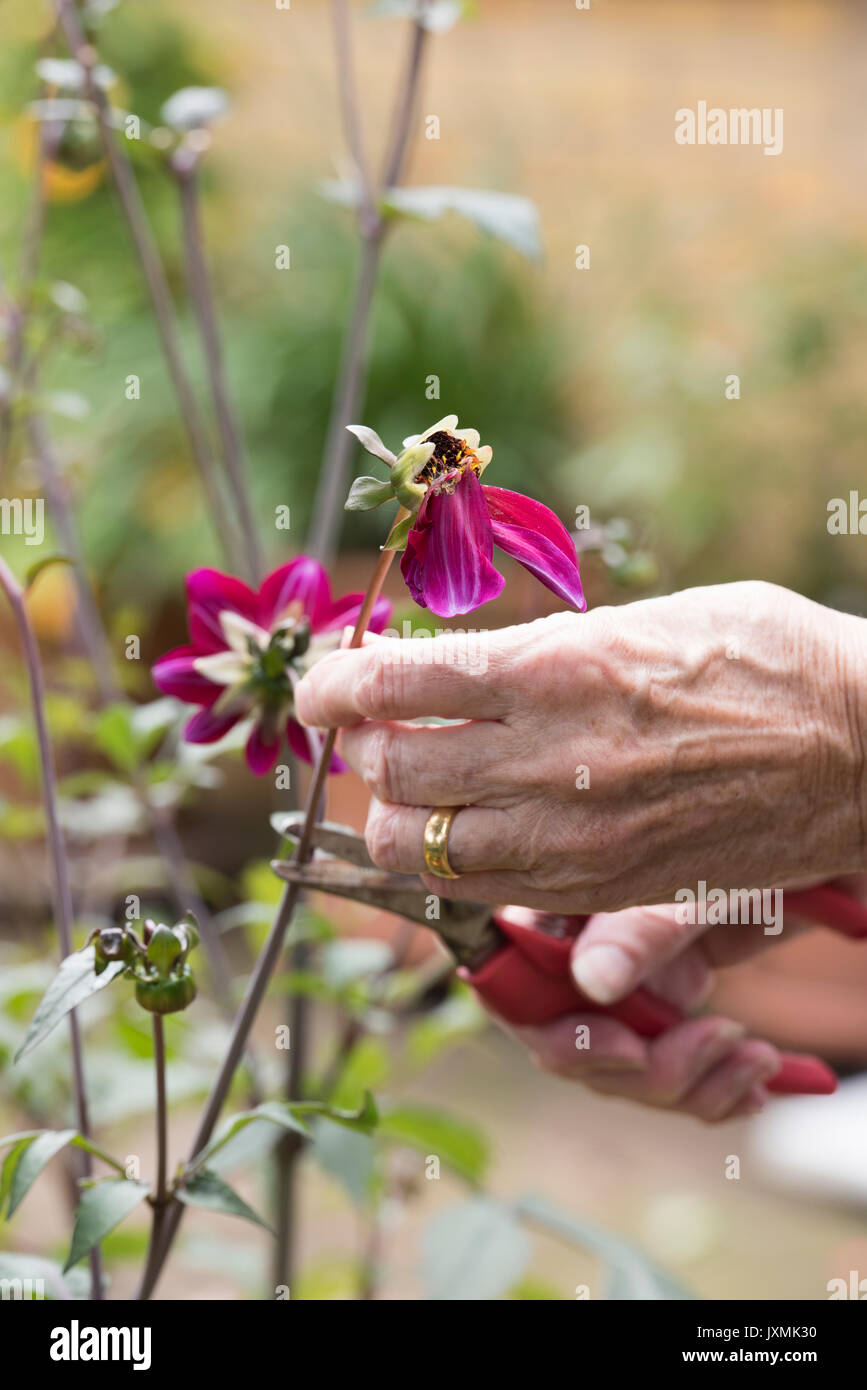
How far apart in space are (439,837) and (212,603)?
10 centimetres

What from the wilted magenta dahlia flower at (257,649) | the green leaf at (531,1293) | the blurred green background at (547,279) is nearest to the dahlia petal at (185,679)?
the wilted magenta dahlia flower at (257,649)

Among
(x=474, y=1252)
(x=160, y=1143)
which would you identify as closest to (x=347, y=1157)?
(x=474, y=1252)

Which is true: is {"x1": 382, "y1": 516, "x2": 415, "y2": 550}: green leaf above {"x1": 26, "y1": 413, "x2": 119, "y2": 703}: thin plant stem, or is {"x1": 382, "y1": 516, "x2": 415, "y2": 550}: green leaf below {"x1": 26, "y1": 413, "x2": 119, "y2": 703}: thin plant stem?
below

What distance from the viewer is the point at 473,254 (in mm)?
1680

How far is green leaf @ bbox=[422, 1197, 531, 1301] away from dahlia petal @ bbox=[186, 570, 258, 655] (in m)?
0.28

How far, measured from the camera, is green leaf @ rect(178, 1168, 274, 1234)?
0.30 metres

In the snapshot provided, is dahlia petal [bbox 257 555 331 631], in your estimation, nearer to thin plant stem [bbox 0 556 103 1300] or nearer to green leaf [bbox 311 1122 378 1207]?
thin plant stem [bbox 0 556 103 1300]

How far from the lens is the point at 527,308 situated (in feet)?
5.48

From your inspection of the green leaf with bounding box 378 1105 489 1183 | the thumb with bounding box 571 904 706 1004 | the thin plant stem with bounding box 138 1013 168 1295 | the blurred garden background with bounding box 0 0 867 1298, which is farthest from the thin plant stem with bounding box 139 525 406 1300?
the blurred garden background with bounding box 0 0 867 1298

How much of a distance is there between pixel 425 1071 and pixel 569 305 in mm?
1012

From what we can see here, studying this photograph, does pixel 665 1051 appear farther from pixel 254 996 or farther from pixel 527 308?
pixel 527 308

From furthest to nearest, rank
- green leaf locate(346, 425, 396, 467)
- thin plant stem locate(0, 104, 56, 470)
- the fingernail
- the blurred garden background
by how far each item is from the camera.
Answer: the blurred garden background, thin plant stem locate(0, 104, 56, 470), the fingernail, green leaf locate(346, 425, 396, 467)

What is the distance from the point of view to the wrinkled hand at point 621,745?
0.99 ft
